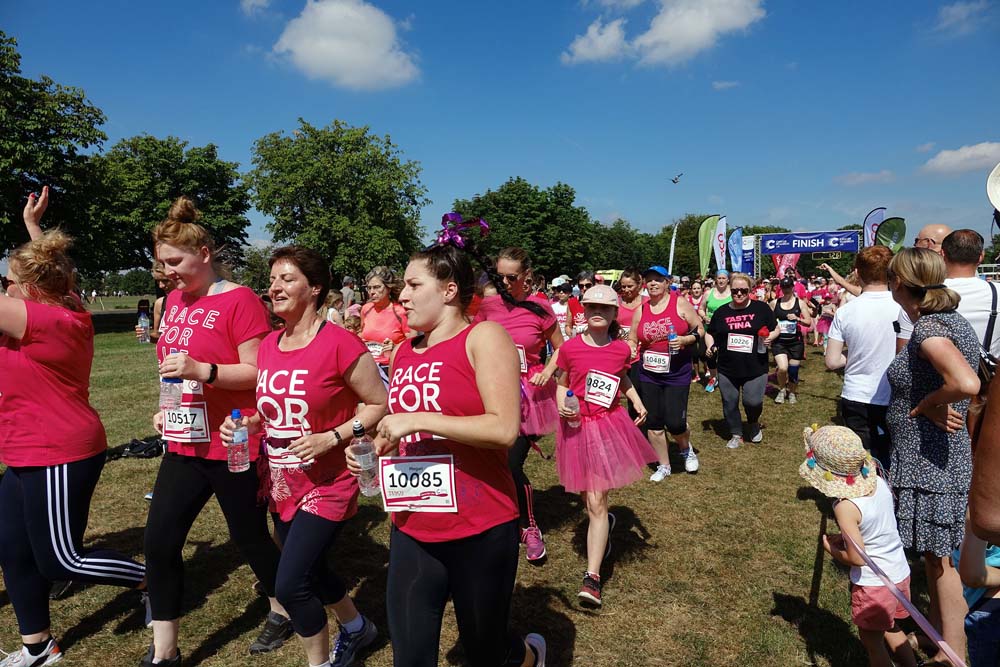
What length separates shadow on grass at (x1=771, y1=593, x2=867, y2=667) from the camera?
129 inches

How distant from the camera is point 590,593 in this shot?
12.5ft

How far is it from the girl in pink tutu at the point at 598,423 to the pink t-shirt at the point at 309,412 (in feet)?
5.94

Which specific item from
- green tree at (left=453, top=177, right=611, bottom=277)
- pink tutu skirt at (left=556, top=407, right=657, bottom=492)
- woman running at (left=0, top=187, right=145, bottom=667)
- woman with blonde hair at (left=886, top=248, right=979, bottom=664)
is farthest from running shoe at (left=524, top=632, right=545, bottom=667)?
green tree at (left=453, top=177, right=611, bottom=277)

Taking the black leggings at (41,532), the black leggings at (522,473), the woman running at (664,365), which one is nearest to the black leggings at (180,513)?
the black leggings at (41,532)

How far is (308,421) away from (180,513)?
976 millimetres

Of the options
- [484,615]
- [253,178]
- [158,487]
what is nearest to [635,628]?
[484,615]

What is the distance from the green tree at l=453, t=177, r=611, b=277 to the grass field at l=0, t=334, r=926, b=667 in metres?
48.5

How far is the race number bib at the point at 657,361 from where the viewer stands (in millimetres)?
6258

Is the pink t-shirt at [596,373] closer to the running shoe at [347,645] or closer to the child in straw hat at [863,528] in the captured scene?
the child in straw hat at [863,528]

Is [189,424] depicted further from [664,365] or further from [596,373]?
[664,365]

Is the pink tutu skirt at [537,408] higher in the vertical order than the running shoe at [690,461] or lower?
higher

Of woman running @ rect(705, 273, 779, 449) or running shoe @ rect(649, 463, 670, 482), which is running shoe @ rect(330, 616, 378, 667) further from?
woman running @ rect(705, 273, 779, 449)

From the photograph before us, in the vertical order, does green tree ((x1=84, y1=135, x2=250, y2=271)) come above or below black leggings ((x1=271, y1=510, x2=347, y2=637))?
above

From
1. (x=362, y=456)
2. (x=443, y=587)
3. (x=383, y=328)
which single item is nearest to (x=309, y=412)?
(x=362, y=456)
